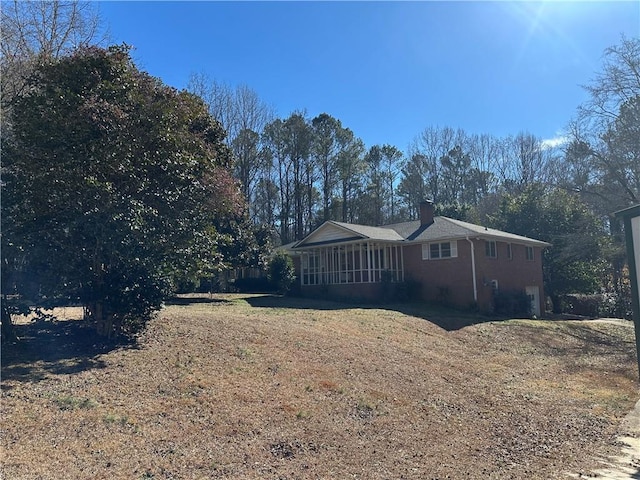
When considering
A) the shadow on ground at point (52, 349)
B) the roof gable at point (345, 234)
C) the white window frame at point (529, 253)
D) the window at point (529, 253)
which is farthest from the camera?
the window at point (529, 253)

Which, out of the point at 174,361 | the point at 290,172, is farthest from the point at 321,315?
the point at 290,172

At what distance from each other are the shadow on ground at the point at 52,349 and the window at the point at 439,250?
719 inches

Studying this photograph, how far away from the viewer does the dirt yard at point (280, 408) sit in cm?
573

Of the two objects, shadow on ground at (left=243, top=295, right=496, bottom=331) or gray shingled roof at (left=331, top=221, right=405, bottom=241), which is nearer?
shadow on ground at (left=243, top=295, right=496, bottom=331)

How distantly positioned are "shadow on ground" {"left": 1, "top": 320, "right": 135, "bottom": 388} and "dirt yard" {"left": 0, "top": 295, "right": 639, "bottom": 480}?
0.11ft

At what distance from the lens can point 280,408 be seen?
25.0 ft

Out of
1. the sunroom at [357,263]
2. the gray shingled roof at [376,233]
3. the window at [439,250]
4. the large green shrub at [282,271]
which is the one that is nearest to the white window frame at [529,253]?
the window at [439,250]

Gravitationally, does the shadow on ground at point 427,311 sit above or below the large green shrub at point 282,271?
below

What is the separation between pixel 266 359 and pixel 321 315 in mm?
7723

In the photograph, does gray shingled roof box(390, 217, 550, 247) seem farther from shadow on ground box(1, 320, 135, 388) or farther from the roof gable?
shadow on ground box(1, 320, 135, 388)

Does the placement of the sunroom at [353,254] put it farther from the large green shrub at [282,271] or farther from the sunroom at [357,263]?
the large green shrub at [282,271]

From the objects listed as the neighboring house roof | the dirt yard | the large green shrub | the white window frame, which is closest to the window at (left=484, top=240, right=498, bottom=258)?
the neighboring house roof

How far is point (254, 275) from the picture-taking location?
37469mm

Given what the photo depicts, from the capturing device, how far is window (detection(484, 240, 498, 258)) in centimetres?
2511
